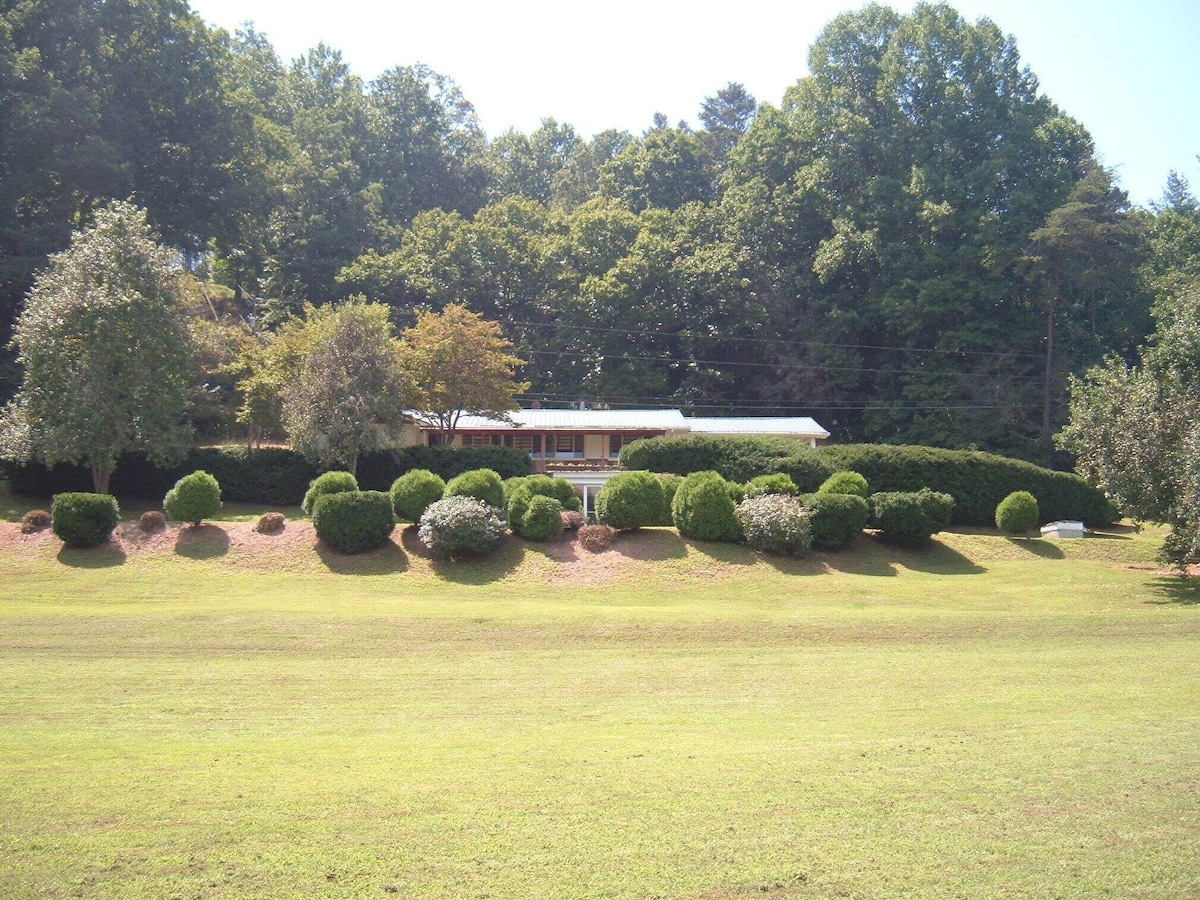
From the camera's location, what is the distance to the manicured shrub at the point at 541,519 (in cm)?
2677

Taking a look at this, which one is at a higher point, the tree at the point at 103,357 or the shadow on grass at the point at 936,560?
the tree at the point at 103,357

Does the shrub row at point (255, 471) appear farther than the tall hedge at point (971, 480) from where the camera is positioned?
Yes

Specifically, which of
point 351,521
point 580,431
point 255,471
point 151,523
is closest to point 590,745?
point 351,521

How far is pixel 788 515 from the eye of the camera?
87.7ft

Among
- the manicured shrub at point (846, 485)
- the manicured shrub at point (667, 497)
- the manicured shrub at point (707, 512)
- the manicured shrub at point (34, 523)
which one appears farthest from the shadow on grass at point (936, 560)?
the manicured shrub at point (34, 523)

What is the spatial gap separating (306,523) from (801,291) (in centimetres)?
4005

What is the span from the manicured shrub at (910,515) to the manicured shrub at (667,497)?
5431 millimetres

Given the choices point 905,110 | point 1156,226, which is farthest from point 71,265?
point 1156,226

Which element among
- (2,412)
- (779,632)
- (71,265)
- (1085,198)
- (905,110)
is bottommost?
(779,632)

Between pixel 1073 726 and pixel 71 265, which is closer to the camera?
pixel 1073 726

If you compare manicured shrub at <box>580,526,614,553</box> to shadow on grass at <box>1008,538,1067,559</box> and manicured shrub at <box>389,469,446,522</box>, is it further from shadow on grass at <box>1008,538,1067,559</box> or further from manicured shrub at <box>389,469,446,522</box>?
shadow on grass at <box>1008,538,1067,559</box>

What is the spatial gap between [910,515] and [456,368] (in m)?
19.4

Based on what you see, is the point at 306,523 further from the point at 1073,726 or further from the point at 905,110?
the point at 905,110

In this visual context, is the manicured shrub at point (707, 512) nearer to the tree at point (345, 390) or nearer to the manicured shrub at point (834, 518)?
the manicured shrub at point (834, 518)
